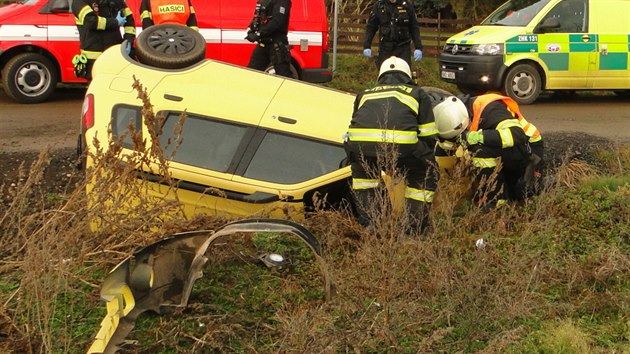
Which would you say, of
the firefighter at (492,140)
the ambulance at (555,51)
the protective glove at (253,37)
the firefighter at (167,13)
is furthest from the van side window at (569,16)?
the firefighter at (492,140)

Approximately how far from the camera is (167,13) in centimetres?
748

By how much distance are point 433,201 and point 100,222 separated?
7.01ft

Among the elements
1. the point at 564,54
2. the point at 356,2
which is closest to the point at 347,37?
the point at 356,2

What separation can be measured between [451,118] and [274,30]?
364cm

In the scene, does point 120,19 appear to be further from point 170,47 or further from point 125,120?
point 125,120

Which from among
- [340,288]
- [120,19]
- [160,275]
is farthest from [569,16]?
[160,275]

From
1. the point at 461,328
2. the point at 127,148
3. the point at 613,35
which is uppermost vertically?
the point at 613,35

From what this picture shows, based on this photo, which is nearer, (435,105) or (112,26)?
(435,105)

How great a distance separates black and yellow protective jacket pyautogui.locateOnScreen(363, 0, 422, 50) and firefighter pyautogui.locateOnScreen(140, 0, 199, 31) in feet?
7.74

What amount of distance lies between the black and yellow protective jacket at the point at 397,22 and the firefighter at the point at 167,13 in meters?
2.36

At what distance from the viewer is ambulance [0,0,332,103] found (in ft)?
29.8

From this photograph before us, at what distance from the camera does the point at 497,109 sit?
5070mm

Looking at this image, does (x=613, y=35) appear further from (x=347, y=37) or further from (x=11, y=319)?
(x=11, y=319)

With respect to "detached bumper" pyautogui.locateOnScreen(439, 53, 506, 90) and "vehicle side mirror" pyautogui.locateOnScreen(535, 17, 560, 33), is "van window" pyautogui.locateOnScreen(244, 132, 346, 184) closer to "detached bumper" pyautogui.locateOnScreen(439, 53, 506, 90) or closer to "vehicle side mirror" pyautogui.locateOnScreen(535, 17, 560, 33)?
"detached bumper" pyautogui.locateOnScreen(439, 53, 506, 90)
